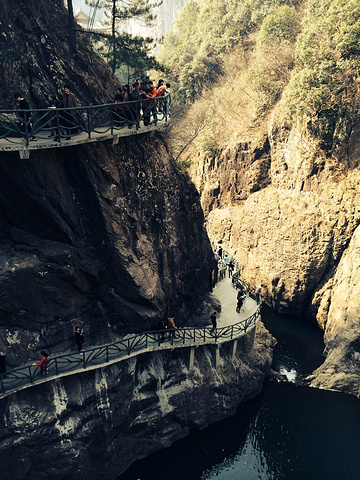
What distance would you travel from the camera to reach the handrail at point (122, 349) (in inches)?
875

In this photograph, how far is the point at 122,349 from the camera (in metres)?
25.6

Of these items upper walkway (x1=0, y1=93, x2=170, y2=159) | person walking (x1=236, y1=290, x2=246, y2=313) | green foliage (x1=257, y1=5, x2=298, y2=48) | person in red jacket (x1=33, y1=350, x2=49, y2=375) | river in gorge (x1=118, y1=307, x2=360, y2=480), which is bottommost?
river in gorge (x1=118, y1=307, x2=360, y2=480)

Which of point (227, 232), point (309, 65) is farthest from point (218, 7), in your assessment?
point (227, 232)

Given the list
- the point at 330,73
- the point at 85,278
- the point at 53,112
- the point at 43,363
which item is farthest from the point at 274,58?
the point at 43,363

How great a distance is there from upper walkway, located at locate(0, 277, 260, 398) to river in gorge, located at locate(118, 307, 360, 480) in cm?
538

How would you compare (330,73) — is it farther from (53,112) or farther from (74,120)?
(53,112)

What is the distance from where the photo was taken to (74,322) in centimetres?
2486

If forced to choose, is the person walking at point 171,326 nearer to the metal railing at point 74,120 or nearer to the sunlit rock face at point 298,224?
the metal railing at point 74,120

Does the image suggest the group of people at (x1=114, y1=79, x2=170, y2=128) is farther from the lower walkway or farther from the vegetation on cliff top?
the vegetation on cliff top

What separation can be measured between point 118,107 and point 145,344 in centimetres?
1260

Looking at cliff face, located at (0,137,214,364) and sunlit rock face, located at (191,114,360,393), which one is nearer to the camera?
cliff face, located at (0,137,214,364)

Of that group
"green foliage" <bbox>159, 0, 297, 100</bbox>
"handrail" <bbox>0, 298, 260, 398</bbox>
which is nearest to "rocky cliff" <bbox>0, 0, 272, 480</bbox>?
"handrail" <bbox>0, 298, 260, 398</bbox>

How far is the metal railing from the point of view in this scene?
21.4 metres

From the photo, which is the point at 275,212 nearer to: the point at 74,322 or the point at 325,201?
the point at 325,201
